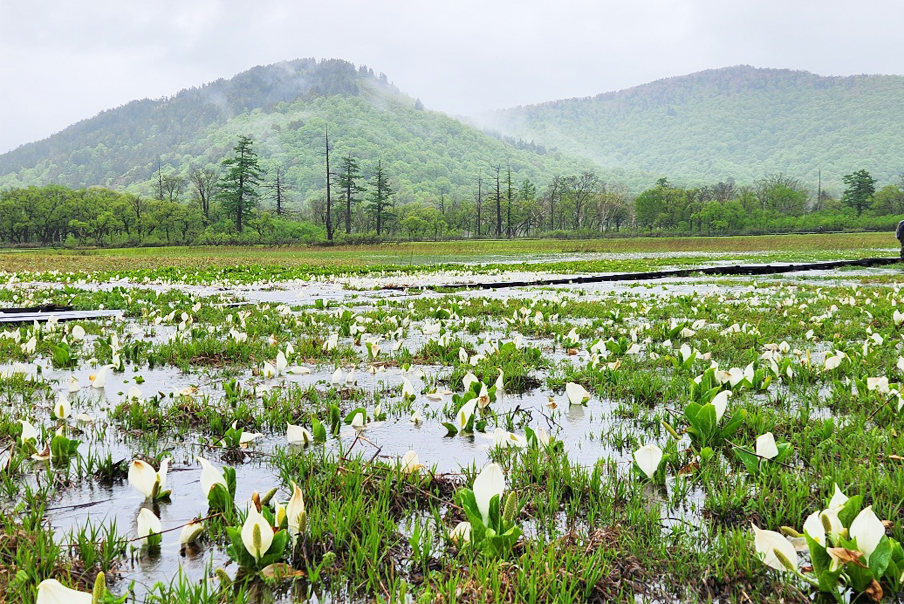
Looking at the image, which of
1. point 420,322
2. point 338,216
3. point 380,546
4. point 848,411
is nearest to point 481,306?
point 420,322

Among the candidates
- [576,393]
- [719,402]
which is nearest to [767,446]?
[719,402]

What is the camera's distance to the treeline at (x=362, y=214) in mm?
74250

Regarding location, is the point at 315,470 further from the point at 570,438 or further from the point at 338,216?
the point at 338,216

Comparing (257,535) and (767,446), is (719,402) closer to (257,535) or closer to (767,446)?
(767,446)

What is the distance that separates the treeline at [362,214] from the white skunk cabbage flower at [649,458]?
2246 inches

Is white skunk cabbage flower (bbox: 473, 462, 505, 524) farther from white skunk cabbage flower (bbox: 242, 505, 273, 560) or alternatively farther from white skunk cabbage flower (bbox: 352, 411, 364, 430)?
Answer: white skunk cabbage flower (bbox: 352, 411, 364, 430)

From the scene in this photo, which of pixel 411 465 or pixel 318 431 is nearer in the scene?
pixel 411 465

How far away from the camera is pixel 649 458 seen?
2.26 m

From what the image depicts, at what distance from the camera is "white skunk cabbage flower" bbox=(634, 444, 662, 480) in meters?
2.25

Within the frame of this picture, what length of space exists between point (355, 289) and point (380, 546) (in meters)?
11.4

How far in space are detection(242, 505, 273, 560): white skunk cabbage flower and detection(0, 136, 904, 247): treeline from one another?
5739 centimetres

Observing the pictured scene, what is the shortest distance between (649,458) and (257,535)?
1.47 meters

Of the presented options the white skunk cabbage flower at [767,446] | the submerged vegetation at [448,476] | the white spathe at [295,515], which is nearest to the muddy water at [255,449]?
the submerged vegetation at [448,476]

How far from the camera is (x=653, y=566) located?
1.73 metres
